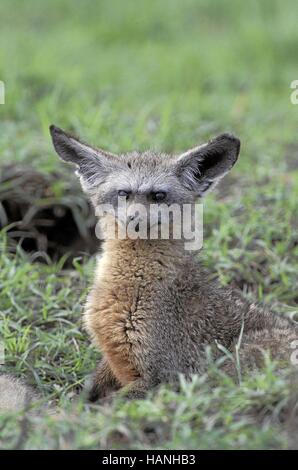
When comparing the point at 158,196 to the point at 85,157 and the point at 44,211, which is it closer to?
the point at 85,157

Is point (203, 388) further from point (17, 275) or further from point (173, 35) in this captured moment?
point (173, 35)

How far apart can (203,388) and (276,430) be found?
1.61 feet

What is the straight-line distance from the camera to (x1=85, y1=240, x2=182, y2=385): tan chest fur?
185 inches

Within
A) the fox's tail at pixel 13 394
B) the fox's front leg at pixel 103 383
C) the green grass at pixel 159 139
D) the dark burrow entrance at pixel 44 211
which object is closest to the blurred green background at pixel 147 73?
the green grass at pixel 159 139

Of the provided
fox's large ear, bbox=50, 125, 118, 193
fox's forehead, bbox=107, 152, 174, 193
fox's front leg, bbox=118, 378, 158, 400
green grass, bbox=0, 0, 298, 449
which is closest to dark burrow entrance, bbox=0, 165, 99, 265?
green grass, bbox=0, 0, 298, 449

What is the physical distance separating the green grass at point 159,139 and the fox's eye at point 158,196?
1.03m

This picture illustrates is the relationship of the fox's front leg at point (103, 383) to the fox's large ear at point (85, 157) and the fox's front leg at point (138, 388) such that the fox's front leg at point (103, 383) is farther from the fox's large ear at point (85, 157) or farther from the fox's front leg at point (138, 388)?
the fox's large ear at point (85, 157)

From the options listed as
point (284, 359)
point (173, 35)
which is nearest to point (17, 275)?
point (284, 359)

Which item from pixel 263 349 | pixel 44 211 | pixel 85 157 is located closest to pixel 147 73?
pixel 44 211

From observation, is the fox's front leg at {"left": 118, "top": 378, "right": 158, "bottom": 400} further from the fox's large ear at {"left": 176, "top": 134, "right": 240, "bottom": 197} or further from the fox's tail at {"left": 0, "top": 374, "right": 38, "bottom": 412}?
the fox's large ear at {"left": 176, "top": 134, "right": 240, "bottom": 197}

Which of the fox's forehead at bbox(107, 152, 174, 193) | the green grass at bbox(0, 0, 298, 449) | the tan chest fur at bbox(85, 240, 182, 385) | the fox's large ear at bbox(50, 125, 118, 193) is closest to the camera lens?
the green grass at bbox(0, 0, 298, 449)

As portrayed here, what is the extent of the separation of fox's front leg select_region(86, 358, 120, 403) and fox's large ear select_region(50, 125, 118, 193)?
107cm

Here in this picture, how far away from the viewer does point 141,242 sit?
4887 millimetres

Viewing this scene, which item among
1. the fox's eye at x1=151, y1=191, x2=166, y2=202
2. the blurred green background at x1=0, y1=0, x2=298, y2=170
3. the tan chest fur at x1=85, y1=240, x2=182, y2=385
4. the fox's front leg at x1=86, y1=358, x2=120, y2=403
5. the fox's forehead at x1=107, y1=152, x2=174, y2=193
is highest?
the blurred green background at x1=0, y1=0, x2=298, y2=170
